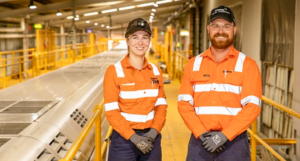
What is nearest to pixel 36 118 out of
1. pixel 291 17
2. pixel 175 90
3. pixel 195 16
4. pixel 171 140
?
pixel 171 140

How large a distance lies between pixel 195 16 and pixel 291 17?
1519cm

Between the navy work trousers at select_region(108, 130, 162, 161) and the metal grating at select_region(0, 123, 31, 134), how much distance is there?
3.92ft

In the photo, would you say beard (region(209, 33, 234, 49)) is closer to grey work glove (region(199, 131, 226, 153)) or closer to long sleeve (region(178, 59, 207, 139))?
long sleeve (region(178, 59, 207, 139))

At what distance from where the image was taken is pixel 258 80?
255cm

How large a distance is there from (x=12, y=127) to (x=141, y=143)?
163 cm

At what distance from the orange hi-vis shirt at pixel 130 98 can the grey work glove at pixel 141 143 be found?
6cm

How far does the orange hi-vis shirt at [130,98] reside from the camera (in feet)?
8.79

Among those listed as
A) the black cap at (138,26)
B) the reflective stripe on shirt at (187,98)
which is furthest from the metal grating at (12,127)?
the reflective stripe on shirt at (187,98)

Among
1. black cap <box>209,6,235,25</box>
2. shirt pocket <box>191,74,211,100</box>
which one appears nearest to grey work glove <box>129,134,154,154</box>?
shirt pocket <box>191,74,211,100</box>

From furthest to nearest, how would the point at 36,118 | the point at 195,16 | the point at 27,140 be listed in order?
the point at 195,16 < the point at 36,118 < the point at 27,140

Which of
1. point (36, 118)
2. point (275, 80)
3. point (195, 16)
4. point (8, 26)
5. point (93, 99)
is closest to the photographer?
point (36, 118)

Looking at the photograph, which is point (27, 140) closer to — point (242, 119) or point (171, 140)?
point (242, 119)

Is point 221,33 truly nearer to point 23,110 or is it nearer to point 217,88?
point 217,88

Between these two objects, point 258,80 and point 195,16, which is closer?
point 258,80
